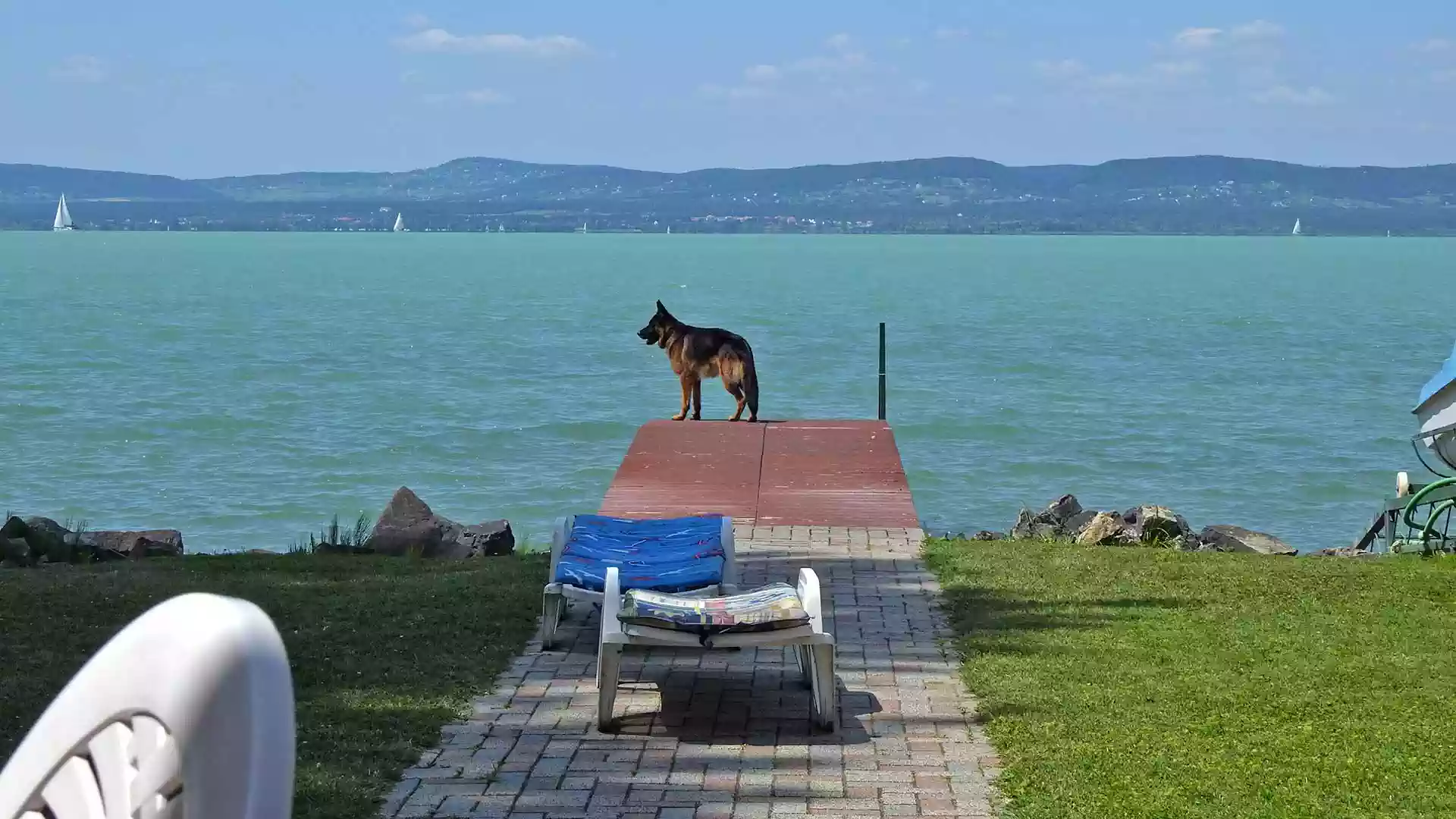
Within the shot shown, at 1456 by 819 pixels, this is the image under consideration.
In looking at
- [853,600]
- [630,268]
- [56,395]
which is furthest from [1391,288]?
[853,600]

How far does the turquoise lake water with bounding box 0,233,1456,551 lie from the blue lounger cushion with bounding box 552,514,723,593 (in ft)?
37.6

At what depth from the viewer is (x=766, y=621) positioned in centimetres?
607

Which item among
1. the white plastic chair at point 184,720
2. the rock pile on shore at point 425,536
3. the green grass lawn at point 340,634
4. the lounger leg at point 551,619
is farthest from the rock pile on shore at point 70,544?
the white plastic chair at point 184,720

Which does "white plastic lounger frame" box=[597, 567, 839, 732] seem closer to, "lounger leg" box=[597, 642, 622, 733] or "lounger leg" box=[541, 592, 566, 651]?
"lounger leg" box=[597, 642, 622, 733]

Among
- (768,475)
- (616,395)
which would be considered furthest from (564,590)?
(616,395)

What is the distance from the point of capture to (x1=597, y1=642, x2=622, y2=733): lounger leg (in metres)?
6.02

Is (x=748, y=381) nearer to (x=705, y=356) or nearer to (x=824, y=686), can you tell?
(x=705, y=356)

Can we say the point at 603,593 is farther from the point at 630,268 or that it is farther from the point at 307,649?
the point at 630,268

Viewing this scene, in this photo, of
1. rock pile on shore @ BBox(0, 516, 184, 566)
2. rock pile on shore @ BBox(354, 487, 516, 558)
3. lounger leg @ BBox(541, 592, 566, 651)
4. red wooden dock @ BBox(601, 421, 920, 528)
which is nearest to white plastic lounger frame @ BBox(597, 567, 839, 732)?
lounger leg @ BBox(541, 592, 566, 651)

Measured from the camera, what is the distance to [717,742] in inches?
237

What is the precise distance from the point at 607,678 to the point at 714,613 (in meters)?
0.44

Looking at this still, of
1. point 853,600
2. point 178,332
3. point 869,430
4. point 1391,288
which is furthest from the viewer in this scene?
point 1391,288

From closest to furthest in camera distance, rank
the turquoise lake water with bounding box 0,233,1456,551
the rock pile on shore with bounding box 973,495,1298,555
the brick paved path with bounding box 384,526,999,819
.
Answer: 1. the brick paved path with bounding box 384,526,999,819
2. the rock pile on shore with bounding box 973,495,1298,555
3. the turquoise lake water with bounding box 0,233,1456,551

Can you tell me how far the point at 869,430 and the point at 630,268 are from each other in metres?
114
